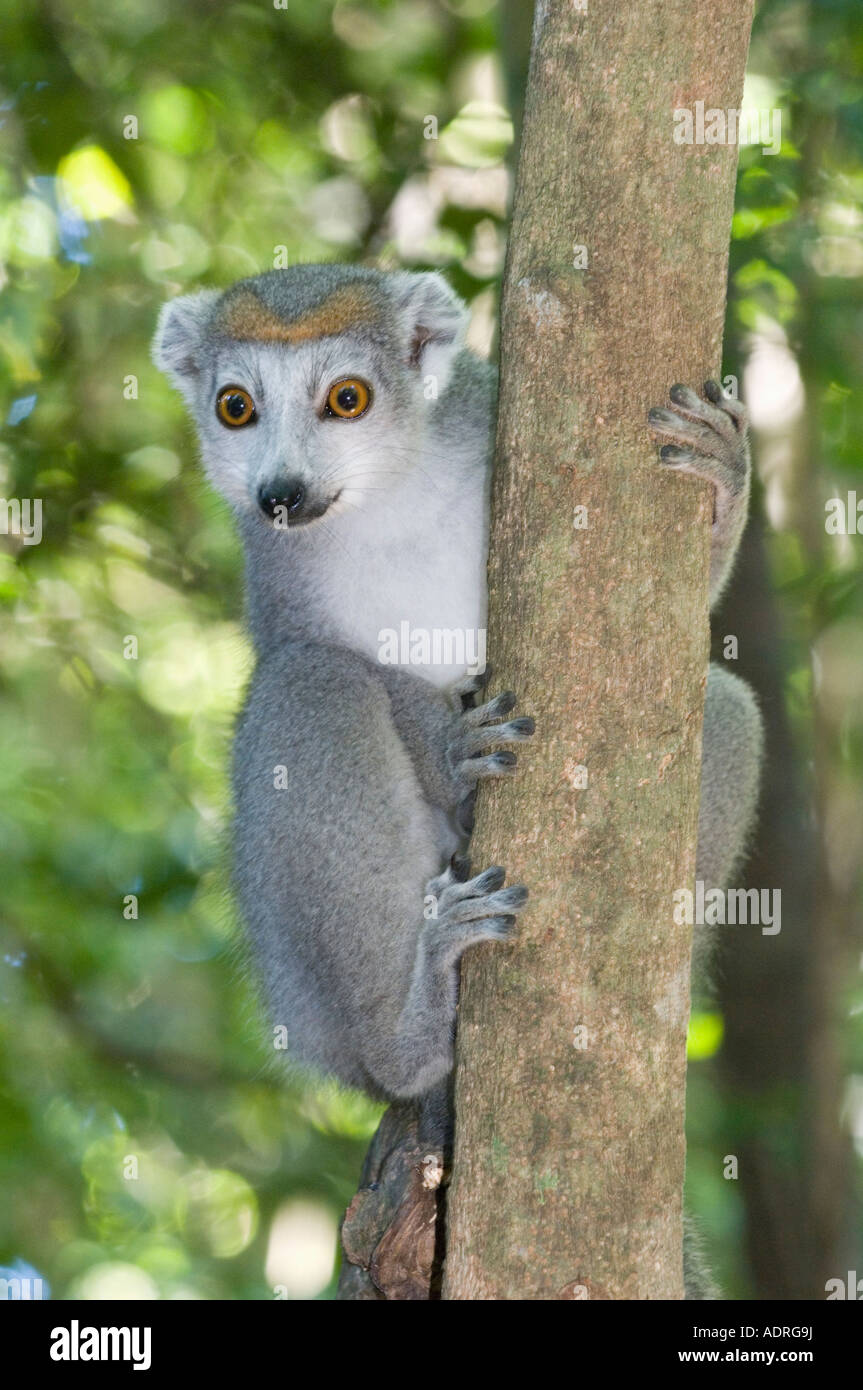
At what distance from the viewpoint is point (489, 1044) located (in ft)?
11.9

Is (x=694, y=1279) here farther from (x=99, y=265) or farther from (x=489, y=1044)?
(x=99, y=265)

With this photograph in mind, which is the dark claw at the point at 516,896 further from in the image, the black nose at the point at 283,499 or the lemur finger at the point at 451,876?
the black nose at the point at 283,499

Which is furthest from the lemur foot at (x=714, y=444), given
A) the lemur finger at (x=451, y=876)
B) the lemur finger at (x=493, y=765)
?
the lemur finger at (x=451, y=876)

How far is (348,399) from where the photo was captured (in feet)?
18.1

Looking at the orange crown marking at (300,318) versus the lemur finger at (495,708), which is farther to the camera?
the orange crown marking at (300,318)

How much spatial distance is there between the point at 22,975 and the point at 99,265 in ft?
13.6

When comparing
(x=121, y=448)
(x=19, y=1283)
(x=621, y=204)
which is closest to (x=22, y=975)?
(x=19, y=1283)

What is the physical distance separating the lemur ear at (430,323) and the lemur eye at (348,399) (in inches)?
17.2

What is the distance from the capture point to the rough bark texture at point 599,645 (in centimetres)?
354

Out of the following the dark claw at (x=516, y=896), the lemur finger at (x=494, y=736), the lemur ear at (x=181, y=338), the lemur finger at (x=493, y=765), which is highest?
the lemur ear at (x=181, y=338)

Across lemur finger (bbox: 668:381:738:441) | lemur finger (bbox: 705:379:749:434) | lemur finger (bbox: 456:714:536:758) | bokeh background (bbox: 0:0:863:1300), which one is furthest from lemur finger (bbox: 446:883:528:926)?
bokeh background (bbox: 0:0:863:1300)

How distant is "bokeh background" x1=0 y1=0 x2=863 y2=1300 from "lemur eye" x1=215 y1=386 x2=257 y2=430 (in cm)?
150

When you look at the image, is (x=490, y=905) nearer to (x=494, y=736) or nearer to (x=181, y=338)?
(x=494, y=736)

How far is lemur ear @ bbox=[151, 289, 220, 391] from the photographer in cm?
615
